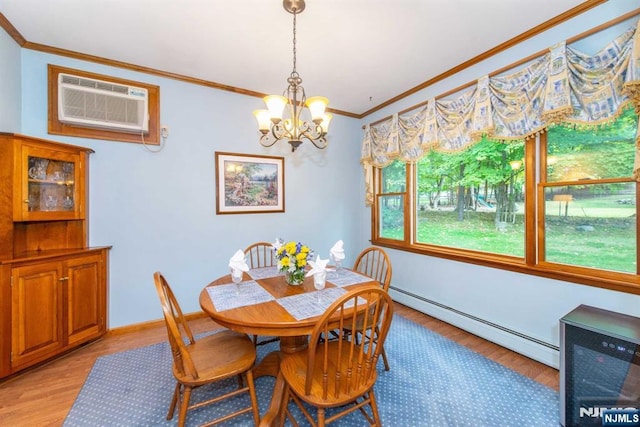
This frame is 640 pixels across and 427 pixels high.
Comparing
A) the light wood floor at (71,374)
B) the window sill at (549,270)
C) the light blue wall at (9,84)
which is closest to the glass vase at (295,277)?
the light wood floor at (71,374)

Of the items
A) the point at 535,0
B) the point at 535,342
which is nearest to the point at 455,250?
the point at 535,342

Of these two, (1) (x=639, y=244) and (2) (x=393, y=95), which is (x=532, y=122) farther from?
(2) (x=393, y=95)

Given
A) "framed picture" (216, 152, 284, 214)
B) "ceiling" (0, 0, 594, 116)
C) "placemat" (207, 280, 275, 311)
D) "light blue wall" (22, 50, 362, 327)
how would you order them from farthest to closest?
"framed picture" (216, 152, 284, 214) → "light blue wall" (22, 50, 362, 327) → "ceiling" (0, 0, 594, 116) → "placemat" (207, 280, 275, 311)

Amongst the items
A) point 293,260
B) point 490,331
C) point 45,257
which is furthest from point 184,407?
point 490,331

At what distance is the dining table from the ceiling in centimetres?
200

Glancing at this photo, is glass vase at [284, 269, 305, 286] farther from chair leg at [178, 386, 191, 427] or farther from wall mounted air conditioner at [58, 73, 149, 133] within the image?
wall mounted air conditioner at [58, 73, 149, 133]

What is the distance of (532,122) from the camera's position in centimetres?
211

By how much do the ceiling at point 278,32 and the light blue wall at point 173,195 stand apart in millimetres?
317

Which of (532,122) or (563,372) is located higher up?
(532,122)

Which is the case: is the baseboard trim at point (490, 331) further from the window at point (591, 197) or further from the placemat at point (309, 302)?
the placemat at point (309, 302)

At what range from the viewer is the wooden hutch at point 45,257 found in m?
1.93

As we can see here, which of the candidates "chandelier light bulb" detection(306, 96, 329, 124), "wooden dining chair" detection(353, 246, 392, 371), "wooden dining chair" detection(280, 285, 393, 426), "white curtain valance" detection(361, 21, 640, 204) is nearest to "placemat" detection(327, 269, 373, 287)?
"wooden dining chair" detection(353, 246, 392, 371)

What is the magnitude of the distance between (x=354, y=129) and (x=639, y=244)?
319 cm

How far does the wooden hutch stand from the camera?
1935mm
